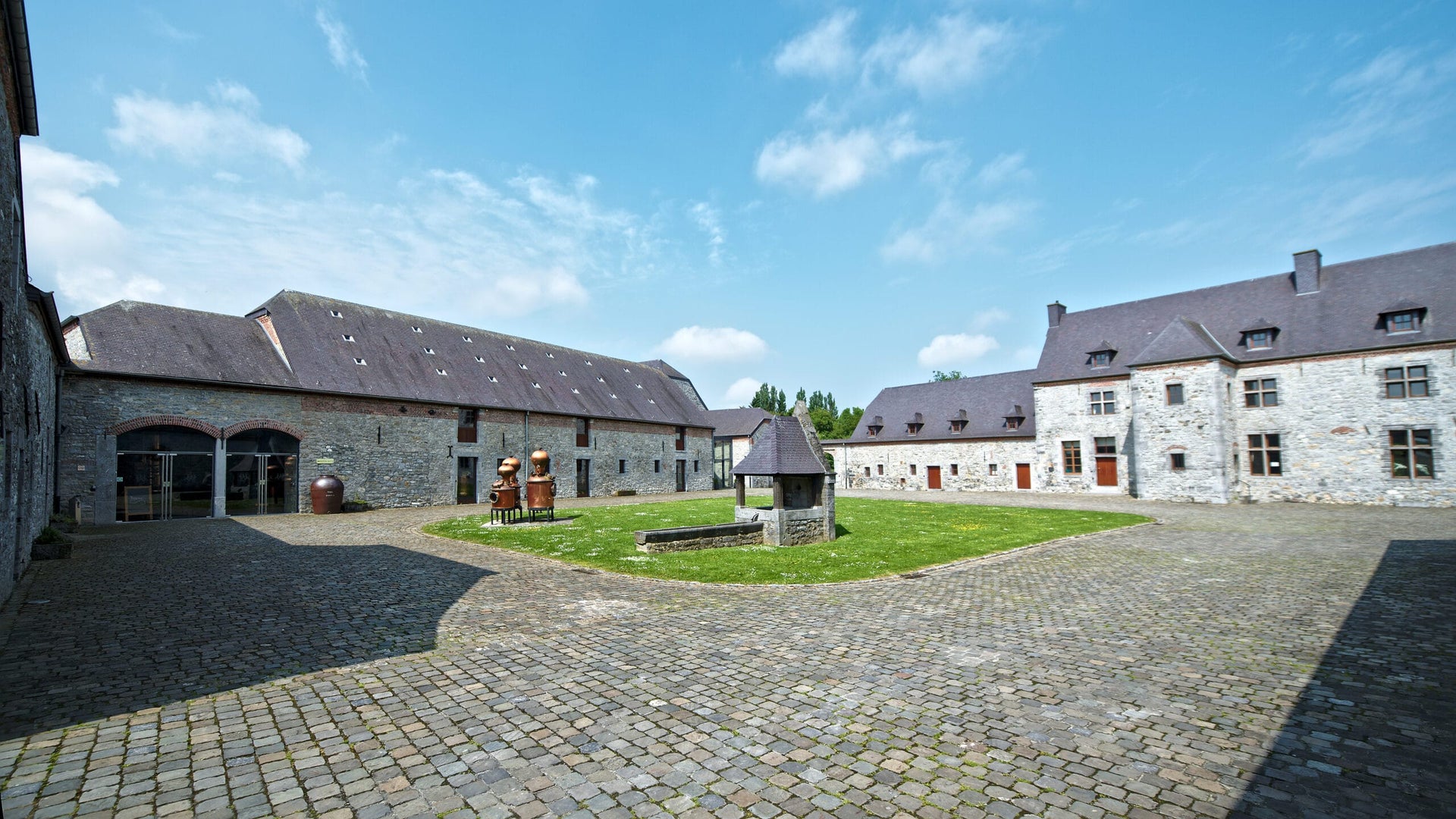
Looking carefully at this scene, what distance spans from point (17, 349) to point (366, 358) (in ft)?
57.9

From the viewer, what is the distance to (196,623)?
271 inches

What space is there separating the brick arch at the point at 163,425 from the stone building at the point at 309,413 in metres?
0.04

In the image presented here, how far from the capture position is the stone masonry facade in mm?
18469

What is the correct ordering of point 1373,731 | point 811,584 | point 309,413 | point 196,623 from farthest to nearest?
1. point 309,413
2. point 811,584
3. point 196,623
4. point 1373,731

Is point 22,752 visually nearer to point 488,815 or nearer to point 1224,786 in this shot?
point 488,815

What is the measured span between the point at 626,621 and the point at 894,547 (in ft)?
23.8

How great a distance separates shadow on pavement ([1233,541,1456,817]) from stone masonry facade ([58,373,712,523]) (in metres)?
26.2

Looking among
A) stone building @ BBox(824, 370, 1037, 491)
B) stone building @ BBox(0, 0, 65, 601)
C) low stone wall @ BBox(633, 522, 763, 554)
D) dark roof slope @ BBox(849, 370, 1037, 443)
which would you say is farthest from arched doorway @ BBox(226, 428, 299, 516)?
dark roof slope @ BBox(849, 370, 1037, 443)

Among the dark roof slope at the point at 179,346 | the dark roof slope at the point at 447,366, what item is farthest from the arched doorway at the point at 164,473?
the dark roof slope at the point at 447,366

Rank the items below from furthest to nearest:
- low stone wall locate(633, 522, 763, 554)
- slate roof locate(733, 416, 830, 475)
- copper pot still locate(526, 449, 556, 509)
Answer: copper pot still locate(526, 449, 556, 509) < slate roof locate(733, 416, 830, 475) < low stone wall locate(633, 522, 763, 554)

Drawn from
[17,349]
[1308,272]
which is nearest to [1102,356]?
[1308,272]

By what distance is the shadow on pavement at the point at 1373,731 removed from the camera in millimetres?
3344

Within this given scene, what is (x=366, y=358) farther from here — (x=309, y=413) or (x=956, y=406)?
(x=956, y=406)

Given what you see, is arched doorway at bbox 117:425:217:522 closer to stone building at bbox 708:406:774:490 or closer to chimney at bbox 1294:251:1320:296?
stone building at bbox 708:406:774:490
